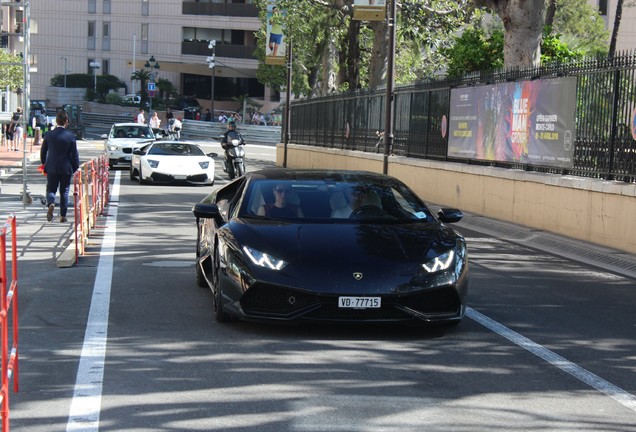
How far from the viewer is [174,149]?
30875mm

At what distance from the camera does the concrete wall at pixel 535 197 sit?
620 inches

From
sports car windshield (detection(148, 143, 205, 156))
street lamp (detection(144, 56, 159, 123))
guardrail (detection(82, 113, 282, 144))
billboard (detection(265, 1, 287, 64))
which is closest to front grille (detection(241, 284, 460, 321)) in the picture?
sports car windshield (detection(148, 143, 205, 156))

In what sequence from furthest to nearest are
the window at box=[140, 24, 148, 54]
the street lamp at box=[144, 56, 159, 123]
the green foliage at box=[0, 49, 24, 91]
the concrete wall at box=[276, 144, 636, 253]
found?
the window at box=[140, 24, 148, 54] < the street lamp at box=[144, 56, 159, 123] < the green foliage at box=[0, 49, 24, 91] < the concrete wall at box=[276, 144, 636, 253]

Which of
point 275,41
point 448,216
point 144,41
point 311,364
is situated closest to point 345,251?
point 311,364

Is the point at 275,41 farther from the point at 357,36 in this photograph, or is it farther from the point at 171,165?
the point at 171,165

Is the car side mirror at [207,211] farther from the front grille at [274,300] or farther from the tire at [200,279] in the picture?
the front grille at [274,300]

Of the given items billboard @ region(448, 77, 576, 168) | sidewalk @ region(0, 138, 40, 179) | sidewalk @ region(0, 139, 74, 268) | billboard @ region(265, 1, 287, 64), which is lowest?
sidewalk @ region(0, 138, 40, 179)

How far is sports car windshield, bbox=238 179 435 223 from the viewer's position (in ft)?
32.0

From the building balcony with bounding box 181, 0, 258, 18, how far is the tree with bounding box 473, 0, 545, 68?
6842 cm

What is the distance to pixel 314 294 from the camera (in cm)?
849

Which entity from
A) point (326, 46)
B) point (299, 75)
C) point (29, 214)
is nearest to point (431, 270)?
point (29, 214)

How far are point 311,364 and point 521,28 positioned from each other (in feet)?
57.4

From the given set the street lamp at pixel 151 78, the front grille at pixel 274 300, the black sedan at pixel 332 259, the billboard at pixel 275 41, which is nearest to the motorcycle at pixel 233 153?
the billboard at pixel 275 41

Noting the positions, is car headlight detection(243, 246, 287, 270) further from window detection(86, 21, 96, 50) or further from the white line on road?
window detection(86, 21, 96, 50)
